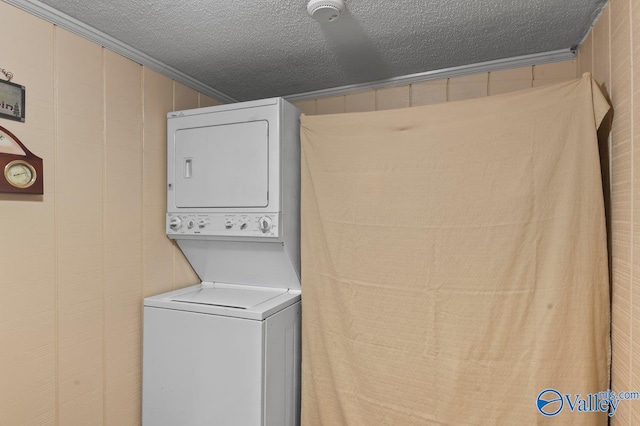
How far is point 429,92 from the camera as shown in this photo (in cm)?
214

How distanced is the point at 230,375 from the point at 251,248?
0.65m

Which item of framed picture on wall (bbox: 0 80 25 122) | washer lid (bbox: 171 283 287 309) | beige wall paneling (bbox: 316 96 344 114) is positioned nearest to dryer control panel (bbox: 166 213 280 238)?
washer lid (bbox: 171 283 287 309)

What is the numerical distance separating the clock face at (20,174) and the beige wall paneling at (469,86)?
88.2 inches

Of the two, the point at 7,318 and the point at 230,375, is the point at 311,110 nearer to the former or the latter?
the point at 230,375

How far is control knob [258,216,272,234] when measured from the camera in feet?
5.59

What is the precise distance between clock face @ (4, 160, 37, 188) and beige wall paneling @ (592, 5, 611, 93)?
2.40 metres

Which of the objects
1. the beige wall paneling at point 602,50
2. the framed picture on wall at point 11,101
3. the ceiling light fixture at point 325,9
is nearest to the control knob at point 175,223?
the framed picture on wall at point 11,101

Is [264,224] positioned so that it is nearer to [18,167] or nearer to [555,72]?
[18,167]

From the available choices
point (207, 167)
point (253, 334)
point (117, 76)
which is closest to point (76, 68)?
point (117, 76)

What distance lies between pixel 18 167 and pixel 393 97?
2049mm

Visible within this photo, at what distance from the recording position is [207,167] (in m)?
1.88

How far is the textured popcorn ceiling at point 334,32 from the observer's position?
143cm

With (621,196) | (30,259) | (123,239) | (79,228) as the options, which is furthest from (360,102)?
(30,259)

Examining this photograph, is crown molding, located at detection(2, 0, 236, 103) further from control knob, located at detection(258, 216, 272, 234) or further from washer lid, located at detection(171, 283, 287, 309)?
washer lid, located at detection(171, 283, 287, 309)
